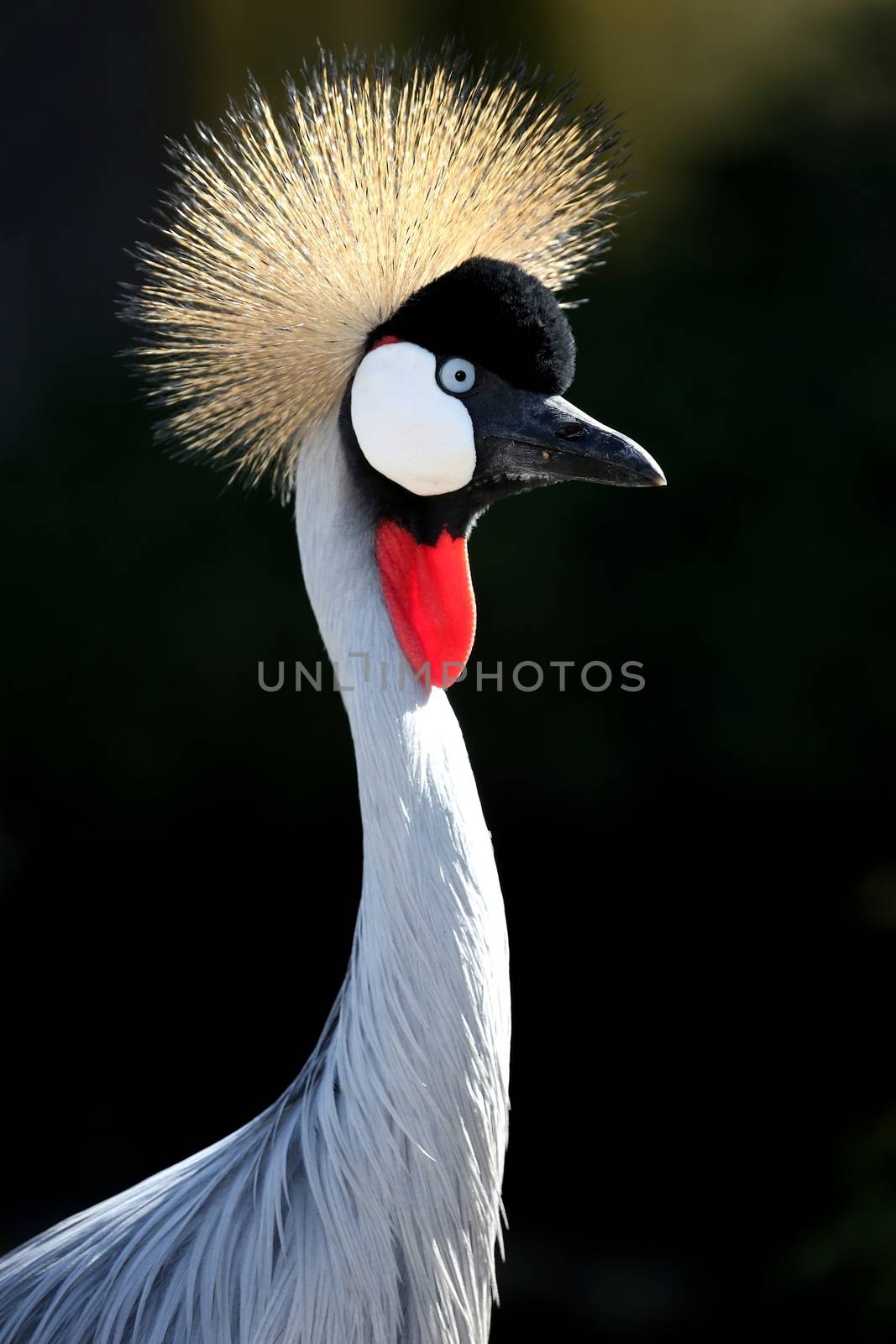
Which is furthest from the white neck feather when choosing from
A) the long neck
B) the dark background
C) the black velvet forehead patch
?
the dark background

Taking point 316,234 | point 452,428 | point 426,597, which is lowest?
point 426,597

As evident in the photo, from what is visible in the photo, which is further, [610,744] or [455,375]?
[610,744]

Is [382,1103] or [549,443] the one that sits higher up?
[549,443]

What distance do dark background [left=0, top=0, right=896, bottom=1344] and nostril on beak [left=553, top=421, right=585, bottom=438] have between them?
4.21 feet

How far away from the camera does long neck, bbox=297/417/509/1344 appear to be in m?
1.08

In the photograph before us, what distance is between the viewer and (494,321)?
3.67 ft

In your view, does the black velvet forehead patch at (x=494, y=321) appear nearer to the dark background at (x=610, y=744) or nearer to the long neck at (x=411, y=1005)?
the long neck at (x=411, y=1005)

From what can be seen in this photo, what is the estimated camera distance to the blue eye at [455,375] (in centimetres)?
112

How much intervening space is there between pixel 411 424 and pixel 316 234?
0.19m

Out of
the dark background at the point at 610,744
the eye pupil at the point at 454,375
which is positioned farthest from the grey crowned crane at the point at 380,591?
the dark background at the point at 610,744

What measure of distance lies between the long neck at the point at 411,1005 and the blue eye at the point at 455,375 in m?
0.13

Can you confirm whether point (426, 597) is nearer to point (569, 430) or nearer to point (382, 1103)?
point (569, 430)

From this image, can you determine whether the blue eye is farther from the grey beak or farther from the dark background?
the dark background

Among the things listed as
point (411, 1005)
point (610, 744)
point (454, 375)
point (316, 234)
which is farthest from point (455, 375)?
point (610, 744)
